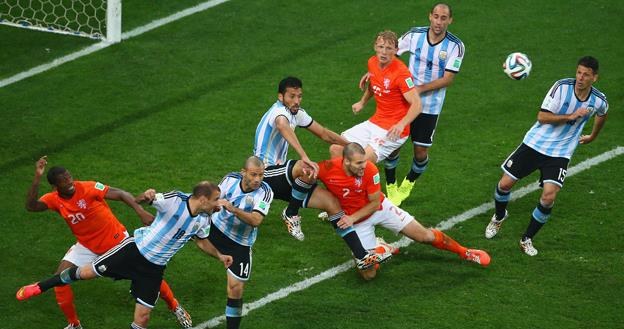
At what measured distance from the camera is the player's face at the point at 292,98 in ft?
38.3

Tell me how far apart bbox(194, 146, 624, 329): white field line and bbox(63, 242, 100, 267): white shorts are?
3.84 ft

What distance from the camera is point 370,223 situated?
11445mm

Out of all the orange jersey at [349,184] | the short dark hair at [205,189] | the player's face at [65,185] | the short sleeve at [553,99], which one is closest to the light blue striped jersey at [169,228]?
the short dark hair at [205,189]

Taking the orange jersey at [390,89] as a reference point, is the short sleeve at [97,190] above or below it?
below

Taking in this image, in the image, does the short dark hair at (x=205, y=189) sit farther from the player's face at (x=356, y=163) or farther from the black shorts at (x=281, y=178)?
the black shorts at (x=281, y=178)

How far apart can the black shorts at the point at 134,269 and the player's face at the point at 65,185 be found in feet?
2.41

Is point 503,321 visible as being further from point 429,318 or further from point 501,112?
point 501,112

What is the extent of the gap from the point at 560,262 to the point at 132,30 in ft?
27.8

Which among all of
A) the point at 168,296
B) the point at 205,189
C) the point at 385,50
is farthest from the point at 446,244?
the point at 205,189

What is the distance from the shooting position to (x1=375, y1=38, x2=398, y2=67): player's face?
1220cm

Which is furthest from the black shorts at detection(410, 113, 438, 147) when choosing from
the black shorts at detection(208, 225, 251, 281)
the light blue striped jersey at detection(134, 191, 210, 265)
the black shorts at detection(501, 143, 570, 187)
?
the light blue striped jersey at detection(134, 191, 210, 265)

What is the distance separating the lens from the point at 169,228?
984 cm

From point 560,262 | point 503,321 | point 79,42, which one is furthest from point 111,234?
→ point 79,42

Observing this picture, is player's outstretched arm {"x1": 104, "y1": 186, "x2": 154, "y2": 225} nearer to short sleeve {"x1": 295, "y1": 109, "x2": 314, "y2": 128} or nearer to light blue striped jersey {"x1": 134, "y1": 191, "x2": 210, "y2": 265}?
light blue striped jersey {"x1": 134, "y1": 191, "x2": 210, "y2": 265}
